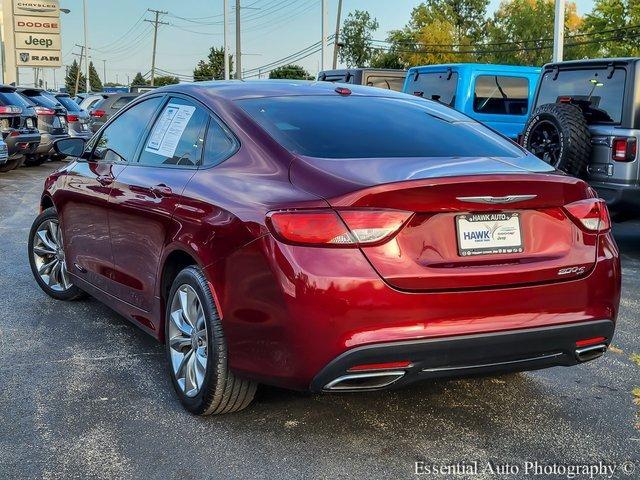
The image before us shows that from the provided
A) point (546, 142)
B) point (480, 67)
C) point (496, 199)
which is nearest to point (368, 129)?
point (496, 199)

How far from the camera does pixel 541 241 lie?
3.36 meters

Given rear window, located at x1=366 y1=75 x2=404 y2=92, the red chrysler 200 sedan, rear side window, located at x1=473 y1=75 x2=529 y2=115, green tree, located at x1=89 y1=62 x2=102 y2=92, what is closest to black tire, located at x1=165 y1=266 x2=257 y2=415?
the red chrysler 200 sedan

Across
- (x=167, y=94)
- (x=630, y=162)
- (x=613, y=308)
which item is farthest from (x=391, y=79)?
(x=613, y=308)

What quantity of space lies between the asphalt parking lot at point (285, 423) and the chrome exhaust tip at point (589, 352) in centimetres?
37

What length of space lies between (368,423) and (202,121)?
1727 mm

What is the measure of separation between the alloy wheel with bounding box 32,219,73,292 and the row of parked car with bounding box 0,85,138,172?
9.52 meters

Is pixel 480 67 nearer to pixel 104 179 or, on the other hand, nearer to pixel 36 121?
pixel 104 179

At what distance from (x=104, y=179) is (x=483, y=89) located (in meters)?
8.58

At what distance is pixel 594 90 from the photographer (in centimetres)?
842

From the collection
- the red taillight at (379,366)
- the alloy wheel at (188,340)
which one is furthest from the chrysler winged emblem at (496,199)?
the alloy wheel at (188,340)

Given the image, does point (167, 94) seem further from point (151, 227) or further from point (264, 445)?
point (264, 445)

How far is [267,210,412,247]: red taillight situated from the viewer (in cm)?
309

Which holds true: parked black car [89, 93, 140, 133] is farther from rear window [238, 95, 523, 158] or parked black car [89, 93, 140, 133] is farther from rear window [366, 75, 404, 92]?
rear window [238, 95, 523, 158]

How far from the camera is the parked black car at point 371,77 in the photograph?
53.0 feet
